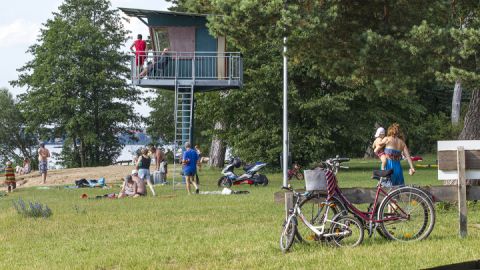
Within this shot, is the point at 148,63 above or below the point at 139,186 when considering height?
above

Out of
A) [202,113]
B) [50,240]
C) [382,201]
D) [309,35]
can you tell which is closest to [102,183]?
[202,113]

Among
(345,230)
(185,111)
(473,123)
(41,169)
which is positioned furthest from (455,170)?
(41,169)

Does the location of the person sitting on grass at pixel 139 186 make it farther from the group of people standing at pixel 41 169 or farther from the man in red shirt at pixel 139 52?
the group of people standing at pixel 41 169

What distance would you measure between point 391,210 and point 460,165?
3.74 ft

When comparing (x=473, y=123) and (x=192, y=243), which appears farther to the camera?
(x=473, y=123)

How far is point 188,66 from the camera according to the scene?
35312 mm

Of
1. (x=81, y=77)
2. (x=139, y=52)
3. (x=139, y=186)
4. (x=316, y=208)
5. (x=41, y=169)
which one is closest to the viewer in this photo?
(x=316, y=208)

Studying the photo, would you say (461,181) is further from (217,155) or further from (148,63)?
(217,155)

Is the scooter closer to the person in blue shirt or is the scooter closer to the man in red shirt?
the person in blue shirt

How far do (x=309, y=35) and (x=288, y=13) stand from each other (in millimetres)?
1430

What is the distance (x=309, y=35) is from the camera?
1980 centimetres

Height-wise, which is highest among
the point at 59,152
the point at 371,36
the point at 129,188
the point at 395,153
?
the point at 371,36

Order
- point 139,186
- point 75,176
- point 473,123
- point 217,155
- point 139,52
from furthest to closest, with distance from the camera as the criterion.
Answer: point 217,155
point 75,176
point 139,52
point 139,186
point 473,123

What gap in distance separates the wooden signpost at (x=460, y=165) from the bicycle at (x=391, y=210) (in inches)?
21.2
